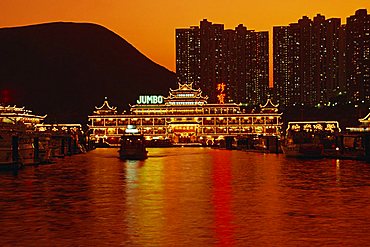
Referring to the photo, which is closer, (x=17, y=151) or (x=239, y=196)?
(x=239, y=196)

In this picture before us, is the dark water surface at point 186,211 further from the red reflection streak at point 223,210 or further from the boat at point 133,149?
the boat at point 133,149

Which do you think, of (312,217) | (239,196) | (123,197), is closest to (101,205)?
(123,197)

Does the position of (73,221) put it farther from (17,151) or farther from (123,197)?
(17,151)

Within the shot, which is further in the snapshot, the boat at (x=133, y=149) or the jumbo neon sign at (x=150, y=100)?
the jumbo neon sign at (x=150, y=100)

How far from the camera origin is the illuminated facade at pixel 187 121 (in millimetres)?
180875

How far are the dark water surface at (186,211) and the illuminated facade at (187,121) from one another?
133584 millimetres

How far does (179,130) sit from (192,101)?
1082 centimetres

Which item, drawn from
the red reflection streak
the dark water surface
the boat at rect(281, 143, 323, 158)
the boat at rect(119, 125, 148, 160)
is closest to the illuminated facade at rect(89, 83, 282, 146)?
the boat at rect(119, 125, 148, 160)

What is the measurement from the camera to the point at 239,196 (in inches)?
1357

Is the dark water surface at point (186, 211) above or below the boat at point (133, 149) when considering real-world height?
below

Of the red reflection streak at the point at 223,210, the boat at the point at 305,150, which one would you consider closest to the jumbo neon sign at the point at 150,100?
the boat at the point at 305,150

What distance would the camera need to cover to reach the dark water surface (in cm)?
2152

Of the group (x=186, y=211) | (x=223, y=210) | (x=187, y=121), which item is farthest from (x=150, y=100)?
(x=186, y=211)

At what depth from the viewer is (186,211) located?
28359 mm
